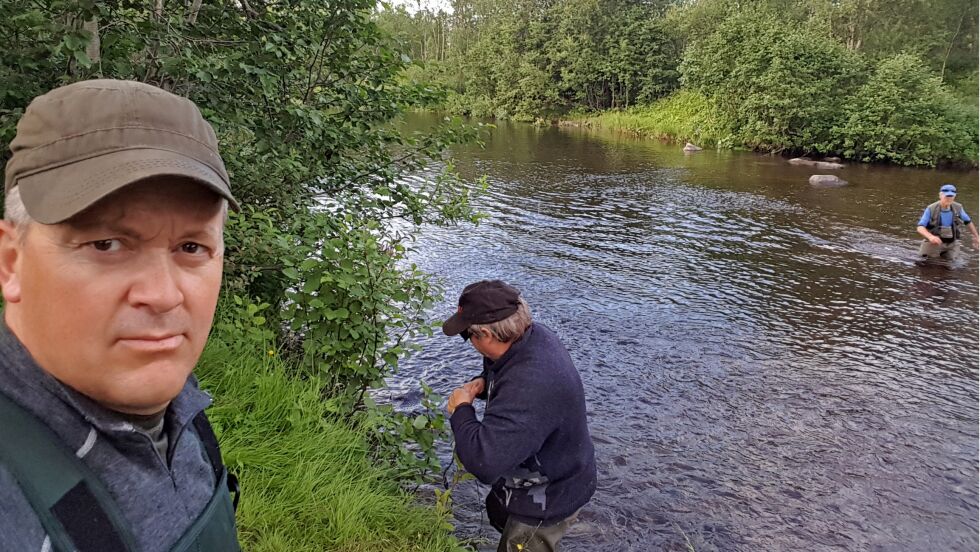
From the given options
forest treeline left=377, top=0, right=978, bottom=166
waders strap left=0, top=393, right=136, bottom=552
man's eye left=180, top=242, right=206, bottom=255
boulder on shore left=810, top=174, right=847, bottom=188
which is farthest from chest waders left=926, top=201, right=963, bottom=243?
waders strap left=0, top=393, right=136, bottom=552

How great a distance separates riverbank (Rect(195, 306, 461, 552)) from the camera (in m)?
3.43

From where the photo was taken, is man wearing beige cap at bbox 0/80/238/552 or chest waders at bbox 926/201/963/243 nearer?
man wearing beige cap at bbox 0/80/238/552

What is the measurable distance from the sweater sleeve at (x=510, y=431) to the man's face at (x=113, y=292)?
7.78 ft

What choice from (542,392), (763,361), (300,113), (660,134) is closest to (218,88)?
(300,113)

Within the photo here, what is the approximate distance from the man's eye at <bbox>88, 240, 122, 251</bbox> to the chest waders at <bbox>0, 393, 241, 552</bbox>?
33cm

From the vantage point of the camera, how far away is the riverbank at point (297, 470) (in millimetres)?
3428

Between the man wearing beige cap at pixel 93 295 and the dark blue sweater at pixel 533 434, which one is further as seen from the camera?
the dark blue sweater at pixel 533 434

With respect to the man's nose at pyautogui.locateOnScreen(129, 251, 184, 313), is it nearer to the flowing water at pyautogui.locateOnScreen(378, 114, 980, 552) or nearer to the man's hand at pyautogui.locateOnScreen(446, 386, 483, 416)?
the man's hand at pyautogui.locateOnScreen(446, 386, 483, 416)

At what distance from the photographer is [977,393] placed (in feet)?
26.5

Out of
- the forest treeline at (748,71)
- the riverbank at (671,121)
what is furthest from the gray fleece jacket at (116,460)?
the riverbank at (671,121)

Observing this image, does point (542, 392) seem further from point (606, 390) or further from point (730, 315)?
point (730, 315)

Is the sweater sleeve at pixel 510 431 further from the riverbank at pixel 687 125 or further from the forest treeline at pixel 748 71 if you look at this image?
the riverbank at pixel 687 125

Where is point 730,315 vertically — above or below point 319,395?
below

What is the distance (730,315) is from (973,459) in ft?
14.7
